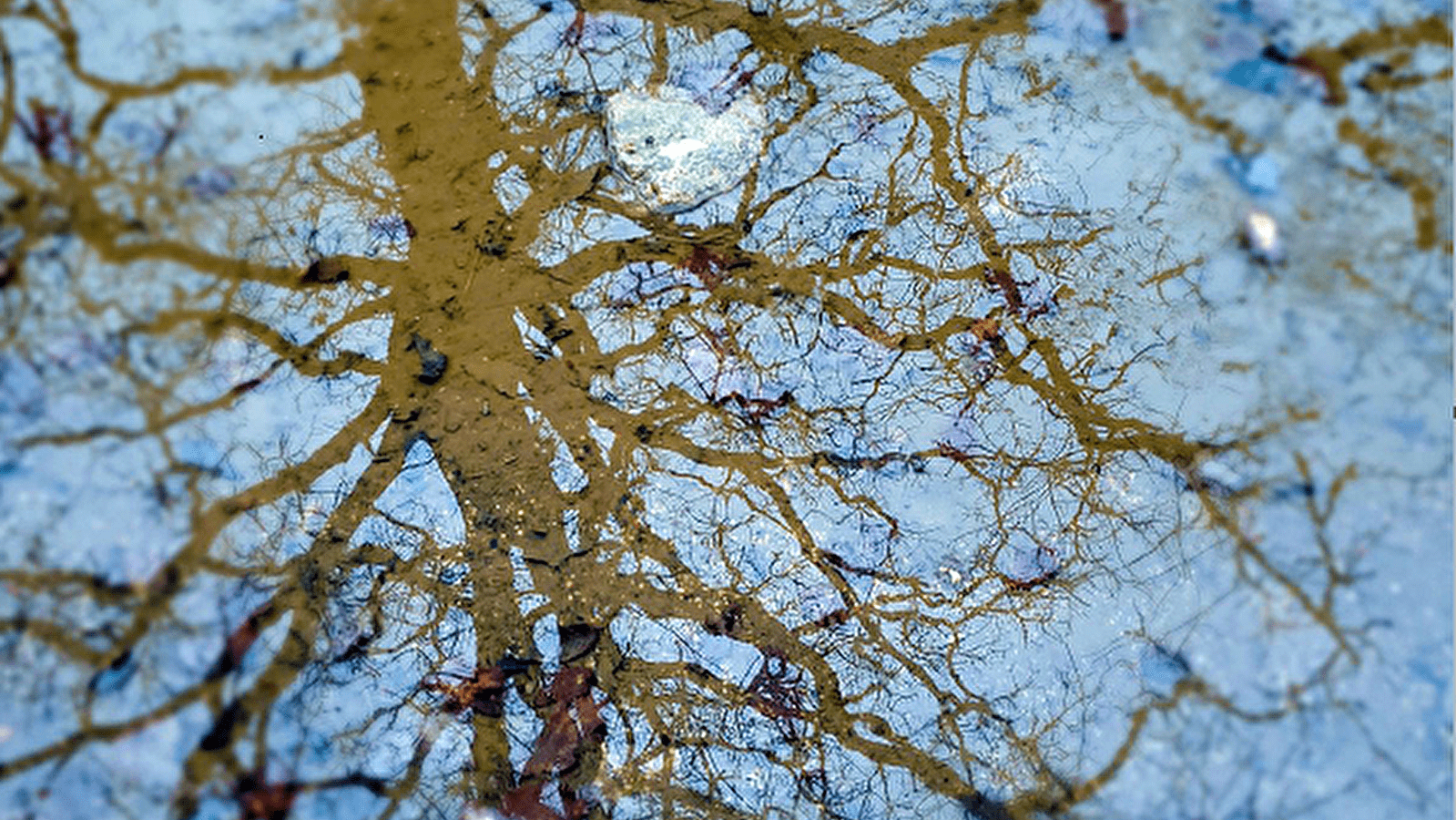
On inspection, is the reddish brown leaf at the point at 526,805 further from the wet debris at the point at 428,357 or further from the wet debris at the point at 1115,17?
the wet debris at the point at 1115,17

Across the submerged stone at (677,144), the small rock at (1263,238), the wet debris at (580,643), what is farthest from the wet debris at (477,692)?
the small rock at (1263,238)

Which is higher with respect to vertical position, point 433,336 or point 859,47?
point 859,47

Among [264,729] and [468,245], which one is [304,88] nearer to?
[468,245]

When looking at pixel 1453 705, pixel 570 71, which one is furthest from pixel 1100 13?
pixel 1453 705

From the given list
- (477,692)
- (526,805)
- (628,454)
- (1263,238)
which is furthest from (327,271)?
(1263,238)

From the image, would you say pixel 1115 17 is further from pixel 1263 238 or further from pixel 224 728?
pixel 224 728
